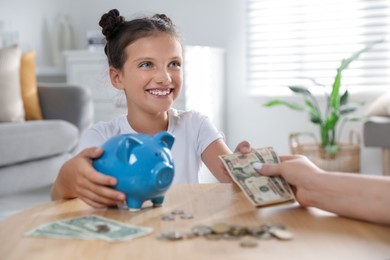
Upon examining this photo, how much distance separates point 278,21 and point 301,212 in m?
3.53

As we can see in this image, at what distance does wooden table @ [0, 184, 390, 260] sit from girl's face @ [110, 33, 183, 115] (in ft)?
1.33

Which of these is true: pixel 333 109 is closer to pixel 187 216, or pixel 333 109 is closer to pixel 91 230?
pixel 187 216

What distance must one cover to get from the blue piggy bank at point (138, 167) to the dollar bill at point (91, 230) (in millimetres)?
69

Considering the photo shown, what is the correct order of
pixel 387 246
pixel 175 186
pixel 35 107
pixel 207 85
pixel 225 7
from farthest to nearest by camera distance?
pixel 225 7, pixel 207 85, pixel 35 107, pixel 175 186, pixel 387 246

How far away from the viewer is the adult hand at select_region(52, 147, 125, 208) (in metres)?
1.02

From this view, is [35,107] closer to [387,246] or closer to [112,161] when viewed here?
[112,161]

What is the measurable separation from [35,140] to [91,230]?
248cm

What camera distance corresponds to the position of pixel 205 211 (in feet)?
3.42

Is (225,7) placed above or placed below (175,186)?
above

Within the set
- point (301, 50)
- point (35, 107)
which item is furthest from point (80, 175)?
point (301, 50)

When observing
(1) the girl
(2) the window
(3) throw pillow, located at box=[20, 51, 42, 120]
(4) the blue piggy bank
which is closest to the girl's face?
(1) the girl

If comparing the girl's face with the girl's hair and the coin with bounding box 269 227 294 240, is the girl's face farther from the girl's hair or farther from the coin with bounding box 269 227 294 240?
the coin with bounding box 269 227 294 240

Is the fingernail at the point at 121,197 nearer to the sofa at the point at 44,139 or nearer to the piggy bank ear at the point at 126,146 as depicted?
the piggy bank ear at the point at 126,146

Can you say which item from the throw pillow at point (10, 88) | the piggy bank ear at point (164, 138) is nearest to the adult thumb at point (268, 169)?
the piggy bank ear at point (164, 138)
